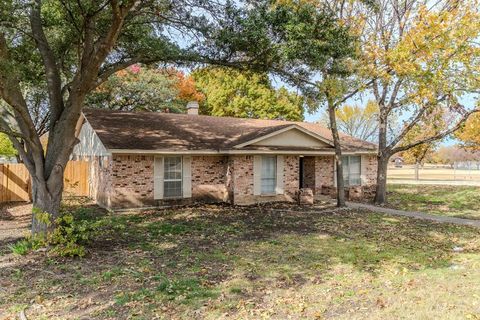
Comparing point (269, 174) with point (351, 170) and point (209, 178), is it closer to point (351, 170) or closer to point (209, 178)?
point (209, 178)

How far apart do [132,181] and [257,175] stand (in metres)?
5.45

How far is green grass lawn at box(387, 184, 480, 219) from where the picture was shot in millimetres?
16031

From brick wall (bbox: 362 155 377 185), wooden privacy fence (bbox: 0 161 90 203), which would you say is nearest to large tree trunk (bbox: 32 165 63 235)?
wooden privacy fence (bbox: 0 161 90 203)

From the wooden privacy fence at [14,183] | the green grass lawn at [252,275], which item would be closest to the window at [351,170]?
the green grass lawn at [252,275]

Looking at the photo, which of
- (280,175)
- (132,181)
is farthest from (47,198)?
(280,175)

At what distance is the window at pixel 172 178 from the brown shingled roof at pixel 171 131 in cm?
76

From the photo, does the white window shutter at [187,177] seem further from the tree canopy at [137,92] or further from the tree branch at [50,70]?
the tree canopy at [137,92]

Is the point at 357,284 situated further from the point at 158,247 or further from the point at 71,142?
the point at 71,142

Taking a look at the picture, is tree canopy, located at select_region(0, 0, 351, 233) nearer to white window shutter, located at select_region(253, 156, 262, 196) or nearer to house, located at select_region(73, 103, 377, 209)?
house, located at select_region(73, 103, 377, 209)

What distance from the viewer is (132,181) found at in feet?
49.6

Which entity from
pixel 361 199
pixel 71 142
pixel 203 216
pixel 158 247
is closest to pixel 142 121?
pixel 203 216

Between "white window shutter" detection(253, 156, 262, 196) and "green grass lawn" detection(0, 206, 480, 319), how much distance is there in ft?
17.2

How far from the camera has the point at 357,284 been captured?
21.3 ft

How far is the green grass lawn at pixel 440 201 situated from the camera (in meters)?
16.0
